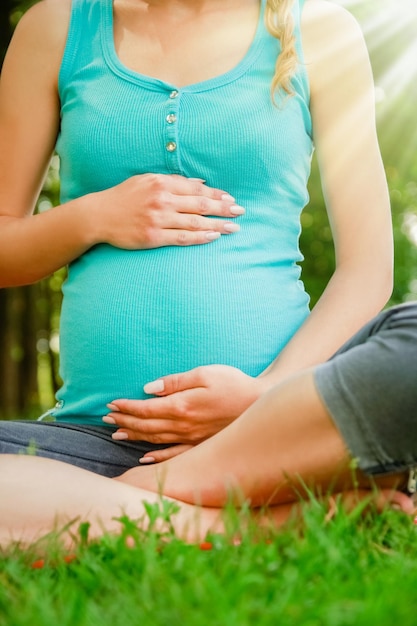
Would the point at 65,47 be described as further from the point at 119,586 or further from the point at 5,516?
the point at 119,586

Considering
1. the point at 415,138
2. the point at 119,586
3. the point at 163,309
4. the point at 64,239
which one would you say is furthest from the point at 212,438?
the point at 415,138

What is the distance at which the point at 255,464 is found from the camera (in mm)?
1935

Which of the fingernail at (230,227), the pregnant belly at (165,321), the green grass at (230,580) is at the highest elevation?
the fingernail at (230,227)

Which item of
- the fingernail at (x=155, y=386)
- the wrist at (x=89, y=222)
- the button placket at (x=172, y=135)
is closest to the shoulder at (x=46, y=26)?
the button placket at (x=172, y=135)

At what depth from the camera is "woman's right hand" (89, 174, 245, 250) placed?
7.64ft

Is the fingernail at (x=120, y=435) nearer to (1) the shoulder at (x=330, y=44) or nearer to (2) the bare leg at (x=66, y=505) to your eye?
(2) the bare leg at (x=66, y=505)

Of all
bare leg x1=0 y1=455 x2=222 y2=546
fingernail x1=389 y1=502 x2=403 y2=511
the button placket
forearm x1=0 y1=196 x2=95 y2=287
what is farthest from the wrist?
fingernail x1=389 y1=502 x2=403 y2=511

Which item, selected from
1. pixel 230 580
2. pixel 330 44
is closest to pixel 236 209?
pixel 330 44

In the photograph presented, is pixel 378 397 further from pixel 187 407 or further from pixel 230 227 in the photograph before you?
pixel 230 227

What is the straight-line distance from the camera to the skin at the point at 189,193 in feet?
7.14

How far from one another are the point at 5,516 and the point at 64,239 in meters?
0.87

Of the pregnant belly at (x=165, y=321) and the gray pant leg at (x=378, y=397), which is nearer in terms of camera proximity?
the gray pant leg at (x=378, y=397)

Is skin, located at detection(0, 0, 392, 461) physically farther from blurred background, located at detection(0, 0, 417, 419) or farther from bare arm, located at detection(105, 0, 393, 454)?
blurred background, located at detection(0, 0, 417, 419)

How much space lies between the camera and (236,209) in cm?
241
